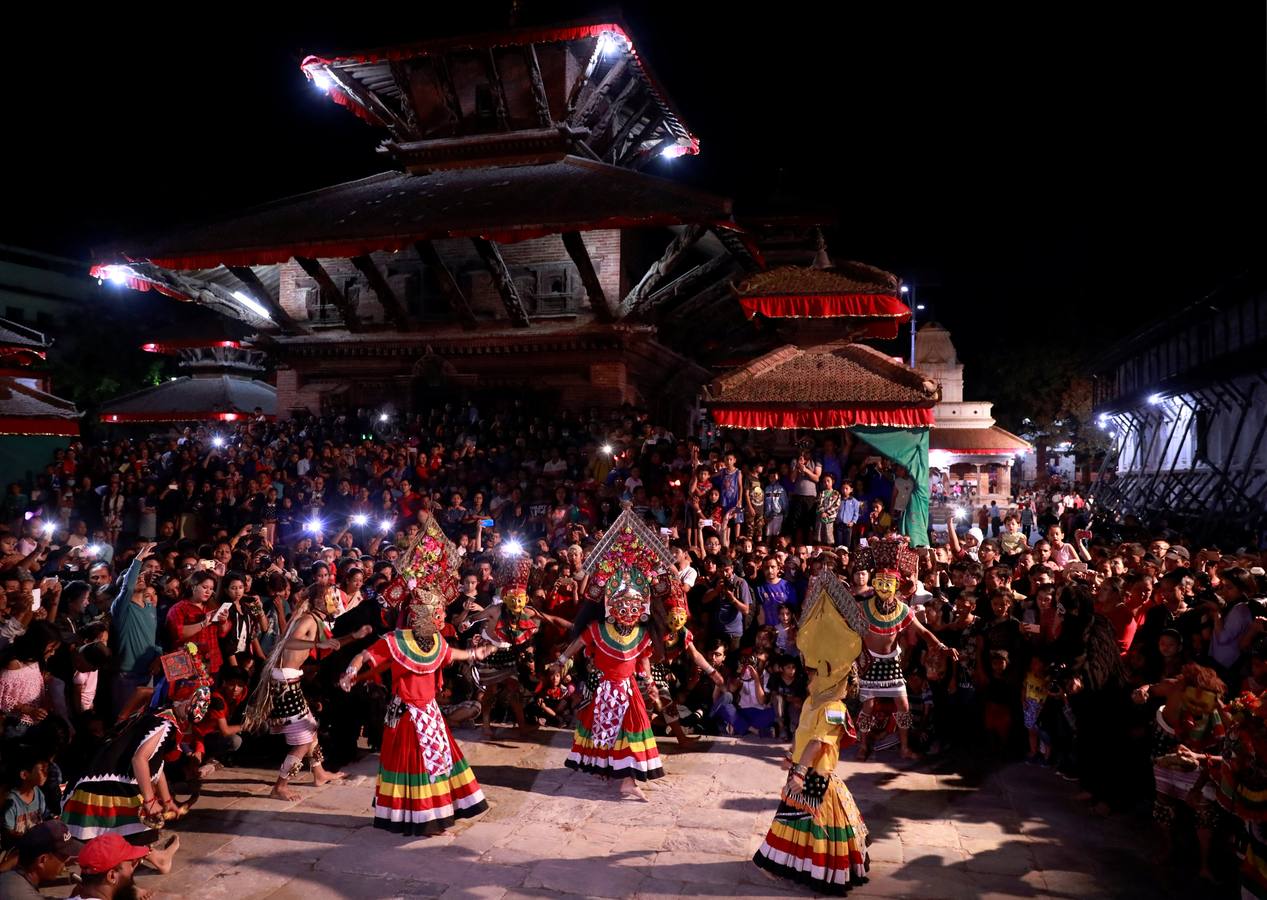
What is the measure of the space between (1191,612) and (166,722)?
321 inches

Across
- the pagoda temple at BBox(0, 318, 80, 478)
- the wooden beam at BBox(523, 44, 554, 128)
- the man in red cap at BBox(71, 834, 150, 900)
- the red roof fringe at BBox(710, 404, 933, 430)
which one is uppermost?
the wooden beam at BBox(523, 44, 554, 128)

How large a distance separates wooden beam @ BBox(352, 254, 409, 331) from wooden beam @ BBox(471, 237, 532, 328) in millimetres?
2541

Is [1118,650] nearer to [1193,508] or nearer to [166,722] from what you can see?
[166,722]

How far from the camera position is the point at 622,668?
739 centimetres

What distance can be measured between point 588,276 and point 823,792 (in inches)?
556

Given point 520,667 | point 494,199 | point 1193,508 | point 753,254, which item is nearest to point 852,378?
point 753,254

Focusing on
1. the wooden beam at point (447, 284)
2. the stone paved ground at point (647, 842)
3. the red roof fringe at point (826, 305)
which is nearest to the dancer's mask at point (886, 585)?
the stone paved ground at point (647, 842)

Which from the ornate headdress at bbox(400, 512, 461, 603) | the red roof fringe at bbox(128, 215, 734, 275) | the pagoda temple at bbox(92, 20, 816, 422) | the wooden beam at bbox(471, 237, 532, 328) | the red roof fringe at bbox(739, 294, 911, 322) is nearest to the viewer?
the ornate headdress at bbox(400, 512, 461, 603)

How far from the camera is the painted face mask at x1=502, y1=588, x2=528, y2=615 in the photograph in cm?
876

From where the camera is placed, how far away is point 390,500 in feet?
47.7

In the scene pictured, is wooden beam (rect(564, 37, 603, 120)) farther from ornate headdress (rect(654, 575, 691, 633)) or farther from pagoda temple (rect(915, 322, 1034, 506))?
ornate headdress (rect(654, 575, 691, 633))

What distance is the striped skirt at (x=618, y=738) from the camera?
7270 mm

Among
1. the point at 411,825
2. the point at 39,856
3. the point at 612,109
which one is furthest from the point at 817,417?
the point at 612,109

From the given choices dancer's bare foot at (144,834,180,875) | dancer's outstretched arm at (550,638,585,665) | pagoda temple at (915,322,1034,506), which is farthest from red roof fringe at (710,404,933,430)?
pagoda temple at (915,322,1034,506)
